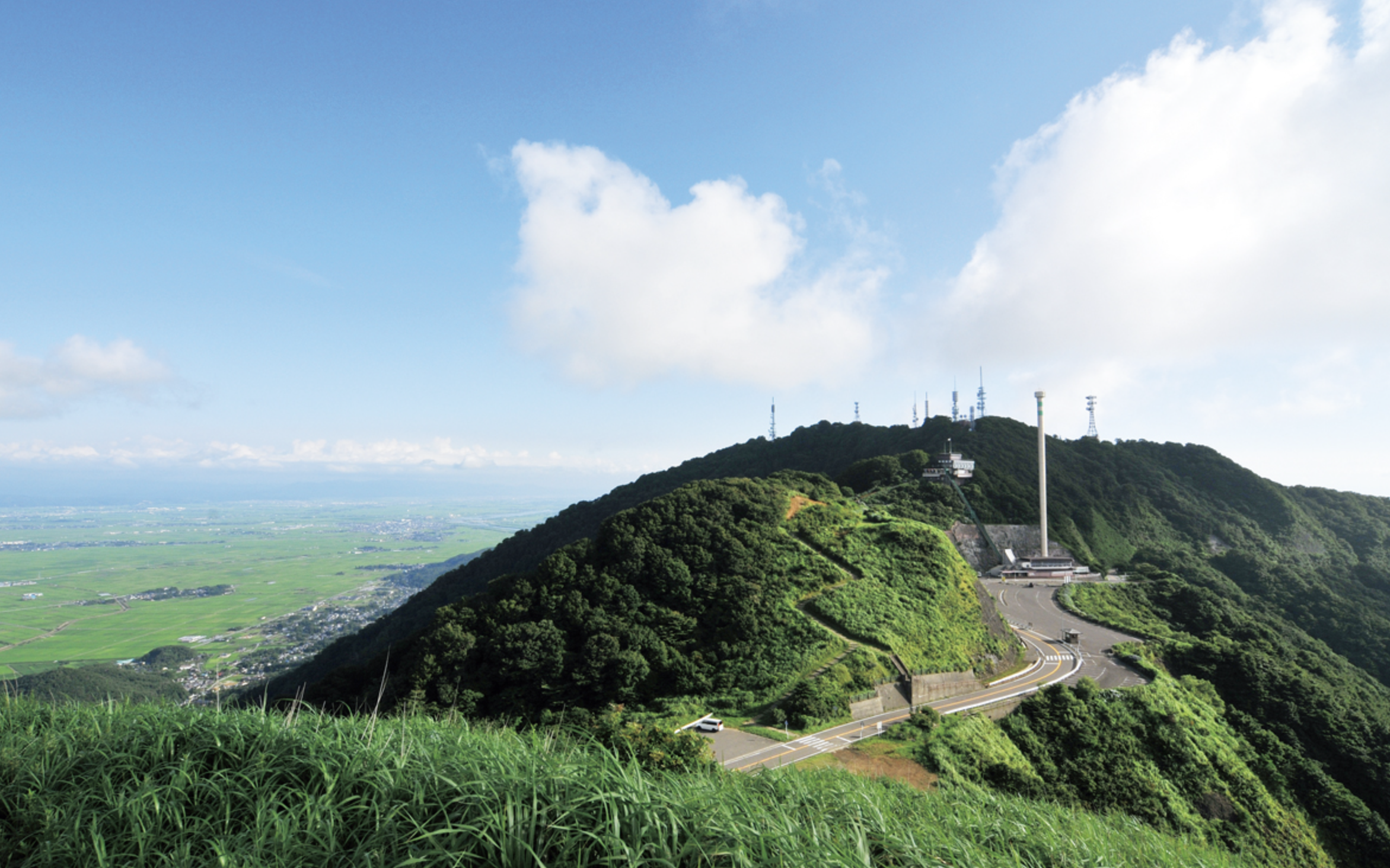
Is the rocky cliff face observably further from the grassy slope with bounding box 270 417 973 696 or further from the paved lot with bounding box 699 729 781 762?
the paved lot with bounding box 699 729 781 762

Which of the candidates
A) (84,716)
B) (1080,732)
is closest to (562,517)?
(1080,732)

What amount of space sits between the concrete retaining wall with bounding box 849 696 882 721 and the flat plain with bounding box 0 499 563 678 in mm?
43304

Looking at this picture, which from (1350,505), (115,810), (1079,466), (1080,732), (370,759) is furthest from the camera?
(1350,505)

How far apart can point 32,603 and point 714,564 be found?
11098cm

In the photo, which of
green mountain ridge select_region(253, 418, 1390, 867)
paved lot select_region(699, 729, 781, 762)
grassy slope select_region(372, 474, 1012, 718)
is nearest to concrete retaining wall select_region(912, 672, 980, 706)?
grassy slope select_region(372, 474, 1012, 718)

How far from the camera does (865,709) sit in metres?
22.6

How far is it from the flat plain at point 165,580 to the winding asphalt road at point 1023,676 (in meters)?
40.3

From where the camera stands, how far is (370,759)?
4.66 meters

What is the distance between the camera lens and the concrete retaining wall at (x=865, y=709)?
22.3m

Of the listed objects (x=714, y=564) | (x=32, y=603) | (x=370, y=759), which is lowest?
(x=32, y=603)

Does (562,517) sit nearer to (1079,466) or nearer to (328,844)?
(328,844)

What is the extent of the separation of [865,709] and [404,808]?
21941 millimetres

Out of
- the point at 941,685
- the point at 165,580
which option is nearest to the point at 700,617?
the point at 941,685

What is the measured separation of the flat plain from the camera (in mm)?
66062
